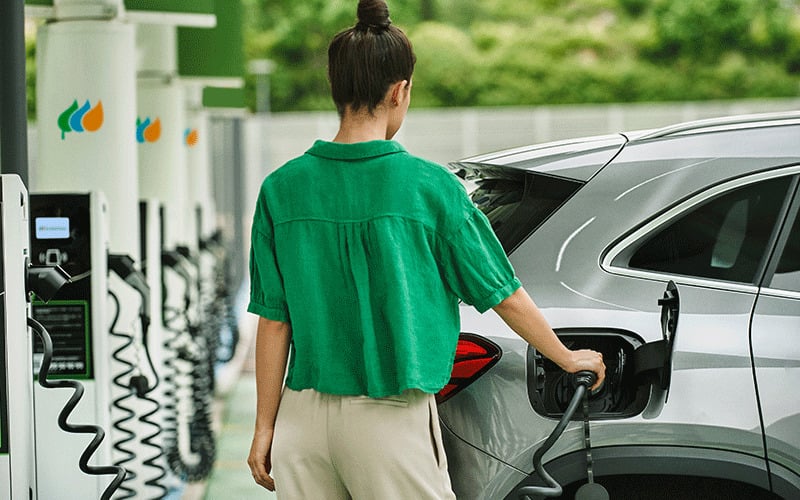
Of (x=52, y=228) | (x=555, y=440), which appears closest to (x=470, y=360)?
(x=555, y=440)

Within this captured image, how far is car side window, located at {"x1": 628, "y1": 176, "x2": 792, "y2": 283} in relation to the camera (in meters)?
2.91

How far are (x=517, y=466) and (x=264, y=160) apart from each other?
30.3 m

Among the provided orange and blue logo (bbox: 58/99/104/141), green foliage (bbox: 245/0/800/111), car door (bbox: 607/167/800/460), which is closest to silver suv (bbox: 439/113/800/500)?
car door (bbox: 607/167/800/460)

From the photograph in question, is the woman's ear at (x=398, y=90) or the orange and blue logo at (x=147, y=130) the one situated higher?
the orange and blue logo at (x=147, y=130)

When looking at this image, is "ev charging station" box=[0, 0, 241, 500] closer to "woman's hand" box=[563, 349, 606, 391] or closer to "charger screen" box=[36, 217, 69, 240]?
"charger screen" box=[36, 217, 69, 240]

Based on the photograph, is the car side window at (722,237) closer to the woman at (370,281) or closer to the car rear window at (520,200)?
the car rear window at (520,200)

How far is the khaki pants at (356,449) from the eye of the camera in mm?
2447

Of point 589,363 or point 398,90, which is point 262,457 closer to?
point 589,363

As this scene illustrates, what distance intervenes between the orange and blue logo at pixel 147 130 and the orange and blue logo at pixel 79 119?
230 cm

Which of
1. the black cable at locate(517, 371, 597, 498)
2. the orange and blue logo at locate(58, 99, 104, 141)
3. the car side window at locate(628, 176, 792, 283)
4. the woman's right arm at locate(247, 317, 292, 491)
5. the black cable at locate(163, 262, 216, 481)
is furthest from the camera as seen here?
the black cable at locate(163, 262, 216, 481)

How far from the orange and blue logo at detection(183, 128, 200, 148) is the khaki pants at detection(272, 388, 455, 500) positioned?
7966 millimetres

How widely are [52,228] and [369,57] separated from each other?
2051 millimetres

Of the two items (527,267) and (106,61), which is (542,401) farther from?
(106,61)

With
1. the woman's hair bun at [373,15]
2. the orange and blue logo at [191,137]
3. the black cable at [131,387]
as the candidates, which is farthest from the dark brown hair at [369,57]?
the orange and blue logo at [191,137]
